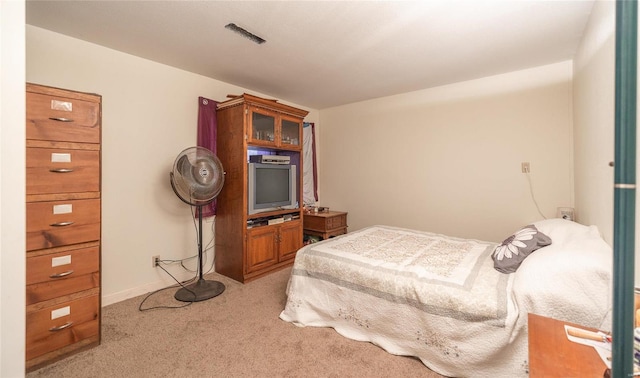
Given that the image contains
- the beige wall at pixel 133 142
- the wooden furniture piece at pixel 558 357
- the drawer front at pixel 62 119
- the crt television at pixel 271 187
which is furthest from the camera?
the crt television at pixel 271 187

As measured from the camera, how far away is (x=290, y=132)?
361cm

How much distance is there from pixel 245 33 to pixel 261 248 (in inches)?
87.6

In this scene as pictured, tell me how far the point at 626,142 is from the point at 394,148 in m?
3.54

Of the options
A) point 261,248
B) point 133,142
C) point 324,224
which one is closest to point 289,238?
point 261,248

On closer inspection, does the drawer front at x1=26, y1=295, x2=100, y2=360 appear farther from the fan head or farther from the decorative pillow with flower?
the decorative pillow with flower

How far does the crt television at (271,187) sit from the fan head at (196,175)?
0.44 meters

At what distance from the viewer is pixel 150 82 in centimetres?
279

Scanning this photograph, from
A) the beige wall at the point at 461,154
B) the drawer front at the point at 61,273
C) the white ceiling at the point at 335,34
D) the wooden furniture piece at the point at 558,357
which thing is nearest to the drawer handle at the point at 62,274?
the drawer front at the point at 61,273

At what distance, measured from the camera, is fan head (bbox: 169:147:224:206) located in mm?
2564

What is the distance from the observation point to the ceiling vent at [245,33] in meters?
2.15

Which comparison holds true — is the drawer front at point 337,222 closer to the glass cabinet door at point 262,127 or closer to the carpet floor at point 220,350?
the glass cabinet door at point 262,127

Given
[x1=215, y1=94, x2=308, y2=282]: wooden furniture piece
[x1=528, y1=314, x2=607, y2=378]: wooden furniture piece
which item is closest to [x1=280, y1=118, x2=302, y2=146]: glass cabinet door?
[x1=215, y1=94, x2=308, y2=282]: wooden furniture piece

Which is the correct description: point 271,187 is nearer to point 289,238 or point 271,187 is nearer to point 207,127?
point 289,238

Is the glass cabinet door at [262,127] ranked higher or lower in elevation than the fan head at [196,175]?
higher
